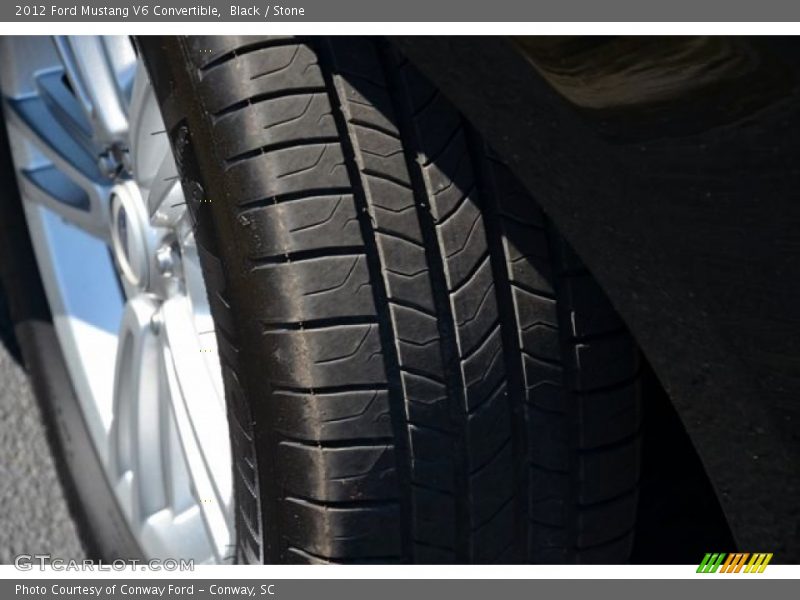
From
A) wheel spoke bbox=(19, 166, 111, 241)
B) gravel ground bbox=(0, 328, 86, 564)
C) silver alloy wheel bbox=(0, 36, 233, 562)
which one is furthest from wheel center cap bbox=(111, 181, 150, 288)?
gravel ground bbox=(0, 328, 86, 564)

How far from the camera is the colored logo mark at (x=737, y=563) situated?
1.14 meters

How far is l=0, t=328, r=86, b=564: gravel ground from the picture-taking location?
2.25m

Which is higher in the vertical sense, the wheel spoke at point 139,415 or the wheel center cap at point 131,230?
the wheel center cap at point 131,230

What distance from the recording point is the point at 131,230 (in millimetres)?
1869

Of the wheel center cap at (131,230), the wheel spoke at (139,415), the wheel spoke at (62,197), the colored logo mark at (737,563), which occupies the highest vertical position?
the wheel spoke at (62,197)

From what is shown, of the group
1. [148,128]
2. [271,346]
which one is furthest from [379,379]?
[148,128]

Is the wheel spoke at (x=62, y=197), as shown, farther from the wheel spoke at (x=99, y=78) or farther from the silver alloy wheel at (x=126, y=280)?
the wheel spoke at (x=99, y=78)

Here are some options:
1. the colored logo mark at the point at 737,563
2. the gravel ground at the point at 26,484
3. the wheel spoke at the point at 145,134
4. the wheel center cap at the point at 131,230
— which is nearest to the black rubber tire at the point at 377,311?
the colored logo mark at the point at 737,563

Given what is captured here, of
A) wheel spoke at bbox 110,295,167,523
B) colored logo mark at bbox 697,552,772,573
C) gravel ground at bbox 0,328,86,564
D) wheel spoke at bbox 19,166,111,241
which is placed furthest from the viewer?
gravel ground at bbox 0,328,86,564

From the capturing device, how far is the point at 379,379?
121 cm

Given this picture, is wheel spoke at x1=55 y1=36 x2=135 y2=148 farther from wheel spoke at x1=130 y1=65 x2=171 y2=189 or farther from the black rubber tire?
the black rubber tire

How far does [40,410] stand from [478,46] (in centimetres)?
160

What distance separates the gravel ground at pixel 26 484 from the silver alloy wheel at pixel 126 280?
17 centimetres

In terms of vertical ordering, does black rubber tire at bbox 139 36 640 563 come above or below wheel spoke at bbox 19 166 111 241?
below
